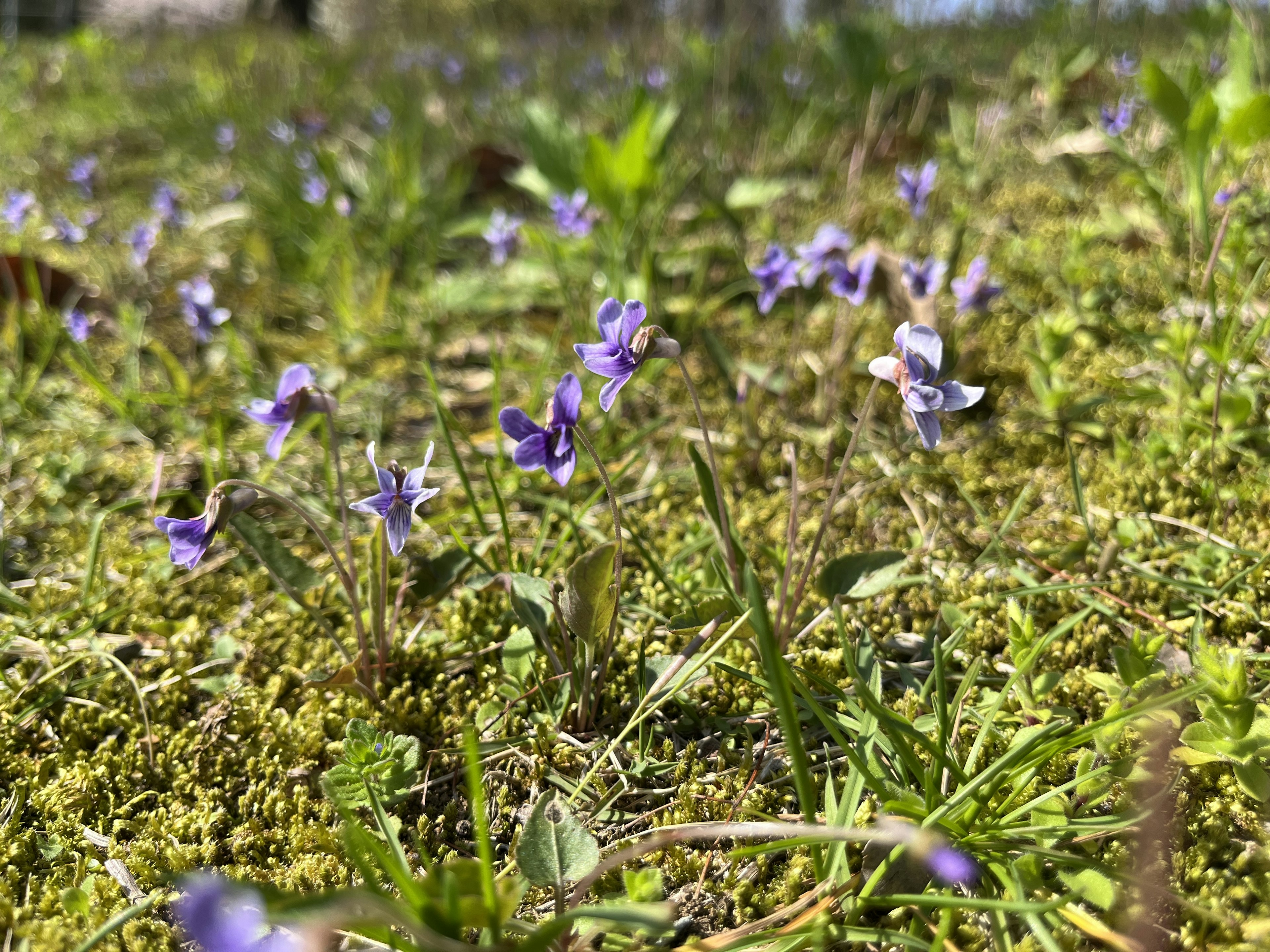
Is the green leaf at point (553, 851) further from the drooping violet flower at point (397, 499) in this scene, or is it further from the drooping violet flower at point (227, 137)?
the drooping violet flower at point (227, 137)

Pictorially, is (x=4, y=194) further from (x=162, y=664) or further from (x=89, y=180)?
(x=162, y=664)

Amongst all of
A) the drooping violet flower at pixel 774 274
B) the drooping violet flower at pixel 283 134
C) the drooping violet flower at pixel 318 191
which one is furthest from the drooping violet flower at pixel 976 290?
the drooping violet flower at pixel 283 134

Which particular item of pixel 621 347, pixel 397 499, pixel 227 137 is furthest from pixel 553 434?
pixel 227 137

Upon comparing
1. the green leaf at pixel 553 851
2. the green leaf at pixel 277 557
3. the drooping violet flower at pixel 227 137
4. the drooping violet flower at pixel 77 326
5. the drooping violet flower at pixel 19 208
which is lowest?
the green leaf at pixel 553 851

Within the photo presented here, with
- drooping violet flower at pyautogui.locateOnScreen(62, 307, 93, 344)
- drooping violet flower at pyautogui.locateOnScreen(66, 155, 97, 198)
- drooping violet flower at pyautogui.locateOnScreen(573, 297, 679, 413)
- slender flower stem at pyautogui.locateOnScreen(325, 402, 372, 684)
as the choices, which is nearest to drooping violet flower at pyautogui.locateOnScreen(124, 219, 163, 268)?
drooping violet flower at pyautogui.locateOnScreen(62, 307, 93, 344)

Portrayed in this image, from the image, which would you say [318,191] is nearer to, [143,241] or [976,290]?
[143,241]

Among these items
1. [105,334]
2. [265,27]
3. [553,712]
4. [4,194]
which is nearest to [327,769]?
[553,712]
